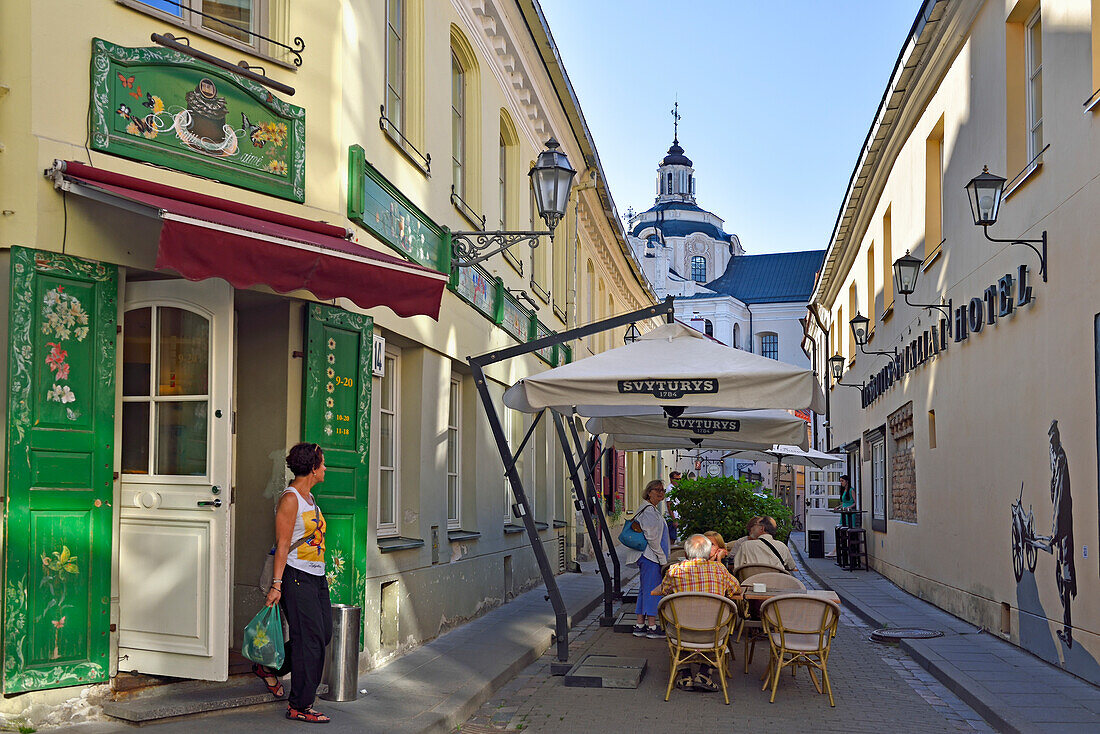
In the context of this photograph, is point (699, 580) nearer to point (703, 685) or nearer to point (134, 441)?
point (703, 685)

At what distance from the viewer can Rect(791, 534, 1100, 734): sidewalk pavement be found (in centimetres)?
749

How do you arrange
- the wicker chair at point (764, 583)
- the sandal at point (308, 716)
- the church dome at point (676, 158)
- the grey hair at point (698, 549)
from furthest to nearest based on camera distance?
1. the church dome at point (676, 158)
2. the wicker chair at point (764, 583)
3. the grey hair at point (698, 549)
4. the sandal at point (308, 716)

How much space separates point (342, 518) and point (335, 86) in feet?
10.4

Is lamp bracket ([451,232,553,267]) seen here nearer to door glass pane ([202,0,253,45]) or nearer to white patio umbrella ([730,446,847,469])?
door glass pane ([202,0,253,45])

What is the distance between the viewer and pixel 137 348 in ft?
24.0

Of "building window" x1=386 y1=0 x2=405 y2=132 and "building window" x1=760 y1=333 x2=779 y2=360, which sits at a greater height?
"building window" x1=760 y1=333 x2=779 y2=360

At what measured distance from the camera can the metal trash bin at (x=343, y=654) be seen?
7508 millimetres

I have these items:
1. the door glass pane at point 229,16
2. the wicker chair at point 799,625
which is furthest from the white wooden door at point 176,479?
the wicker chair at point 799,625

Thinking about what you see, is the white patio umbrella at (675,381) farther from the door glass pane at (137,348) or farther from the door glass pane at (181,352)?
the door glass pane at (137,348)

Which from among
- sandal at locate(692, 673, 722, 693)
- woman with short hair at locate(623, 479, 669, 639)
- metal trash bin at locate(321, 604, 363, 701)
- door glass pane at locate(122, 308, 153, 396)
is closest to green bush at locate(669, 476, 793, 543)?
woman with short hair at locate(623, 479, 669, 639)

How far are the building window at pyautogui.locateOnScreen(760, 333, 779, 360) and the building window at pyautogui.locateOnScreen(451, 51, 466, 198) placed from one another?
2370 inches

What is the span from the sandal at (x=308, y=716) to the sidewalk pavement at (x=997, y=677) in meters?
4.27

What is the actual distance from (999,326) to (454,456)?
5.92 metres

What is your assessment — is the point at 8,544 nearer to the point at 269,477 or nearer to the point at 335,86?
the point at 269,477
